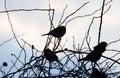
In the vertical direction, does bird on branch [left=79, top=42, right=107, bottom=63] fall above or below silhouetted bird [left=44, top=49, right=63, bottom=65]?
below

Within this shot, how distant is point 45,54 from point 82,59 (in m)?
0.34

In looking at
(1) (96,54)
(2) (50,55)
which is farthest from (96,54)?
(2) (50,55)

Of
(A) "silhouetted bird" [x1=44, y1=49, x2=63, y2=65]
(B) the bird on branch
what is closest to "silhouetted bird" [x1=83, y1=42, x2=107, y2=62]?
(B) the bird on branch

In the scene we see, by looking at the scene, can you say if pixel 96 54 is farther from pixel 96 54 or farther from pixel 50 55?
pixel 50 55

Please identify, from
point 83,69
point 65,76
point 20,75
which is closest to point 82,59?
point 83,69

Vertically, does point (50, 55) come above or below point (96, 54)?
above

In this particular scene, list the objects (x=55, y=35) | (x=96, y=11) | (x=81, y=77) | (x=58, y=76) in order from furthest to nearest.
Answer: (x=55, y=35), (x=96, y=11), (x=81, y=77), (x=58, y=76)

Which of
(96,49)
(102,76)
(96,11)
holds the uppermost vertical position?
(96,11)

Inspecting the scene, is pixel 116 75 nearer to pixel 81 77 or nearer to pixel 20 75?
pixel 81 77

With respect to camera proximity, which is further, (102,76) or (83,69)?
(83,69)

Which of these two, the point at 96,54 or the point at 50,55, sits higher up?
the point at 50,55

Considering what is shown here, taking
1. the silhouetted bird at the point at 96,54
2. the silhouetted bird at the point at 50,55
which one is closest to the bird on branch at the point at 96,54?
the silhouetted bird at the point at 96,54

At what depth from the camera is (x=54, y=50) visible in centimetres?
254

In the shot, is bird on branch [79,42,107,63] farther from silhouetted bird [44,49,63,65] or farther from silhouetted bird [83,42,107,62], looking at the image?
silhouetted bird [44,49,63,65]
